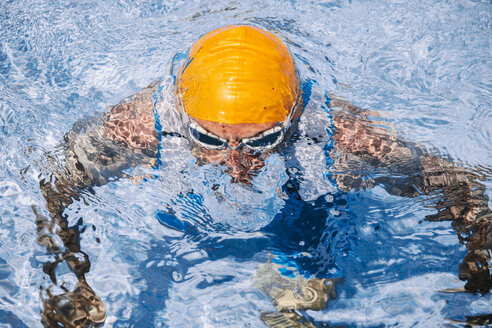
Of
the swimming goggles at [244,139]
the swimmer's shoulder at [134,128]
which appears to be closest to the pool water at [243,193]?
the swimmer's shoulder at [134,128]

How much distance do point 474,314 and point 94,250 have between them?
3100mm

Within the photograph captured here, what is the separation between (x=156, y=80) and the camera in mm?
4480

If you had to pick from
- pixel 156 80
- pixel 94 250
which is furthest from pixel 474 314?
pixel 156 80

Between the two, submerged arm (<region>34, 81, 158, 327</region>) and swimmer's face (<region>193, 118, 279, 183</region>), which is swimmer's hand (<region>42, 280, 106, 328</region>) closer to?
submerged arm (<region>34, 81, 158, 327</region>)

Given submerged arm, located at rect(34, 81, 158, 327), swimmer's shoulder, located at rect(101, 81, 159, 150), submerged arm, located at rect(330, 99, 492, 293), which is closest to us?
submerged arm, located at rect(34, 81, 158, 327)

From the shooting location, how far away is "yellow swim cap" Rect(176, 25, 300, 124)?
9.27 ft

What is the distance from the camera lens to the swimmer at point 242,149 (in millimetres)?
2844

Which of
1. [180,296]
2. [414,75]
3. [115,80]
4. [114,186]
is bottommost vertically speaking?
[180,296]

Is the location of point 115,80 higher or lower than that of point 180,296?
higher

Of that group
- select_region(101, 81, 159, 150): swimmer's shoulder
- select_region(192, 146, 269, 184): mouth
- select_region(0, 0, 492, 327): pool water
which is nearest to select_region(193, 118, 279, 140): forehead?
select_region(192, 146, 269, 184): mouth

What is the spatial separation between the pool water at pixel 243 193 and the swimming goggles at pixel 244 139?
0.50m

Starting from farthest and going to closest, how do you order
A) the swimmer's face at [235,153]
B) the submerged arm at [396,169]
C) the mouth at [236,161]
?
the submerged arm at [396,169]
the mouth at [236,161]
the swimmer's face at [235,153]

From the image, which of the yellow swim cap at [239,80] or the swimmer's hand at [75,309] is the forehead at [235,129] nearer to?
the yellow swim cap at [239,80]

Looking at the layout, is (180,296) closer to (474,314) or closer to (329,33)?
(474,314)
